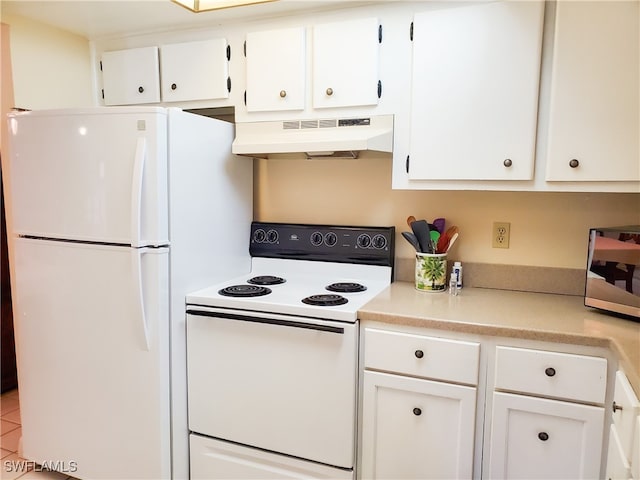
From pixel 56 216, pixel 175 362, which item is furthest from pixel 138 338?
pixel 56 216

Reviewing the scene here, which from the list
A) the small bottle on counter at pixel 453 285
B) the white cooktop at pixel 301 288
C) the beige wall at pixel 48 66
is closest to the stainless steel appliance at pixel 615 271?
the small bottle on counter at pixel 453 285

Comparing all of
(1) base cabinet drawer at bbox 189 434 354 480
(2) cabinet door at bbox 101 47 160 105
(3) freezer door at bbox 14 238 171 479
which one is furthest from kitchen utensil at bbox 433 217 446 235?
(2) cabinet door at bbox 101 47 160 105

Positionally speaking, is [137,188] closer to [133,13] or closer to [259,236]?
[259,236]

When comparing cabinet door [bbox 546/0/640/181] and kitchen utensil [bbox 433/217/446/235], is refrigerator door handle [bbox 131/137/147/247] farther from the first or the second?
cabinet door [bbox 546/0/640/181]

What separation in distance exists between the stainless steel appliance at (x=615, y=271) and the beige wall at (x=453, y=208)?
331 mm

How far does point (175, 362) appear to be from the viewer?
72.9 inches

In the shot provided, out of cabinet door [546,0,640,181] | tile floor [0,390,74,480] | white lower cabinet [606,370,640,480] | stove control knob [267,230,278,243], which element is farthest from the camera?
stove control knob [267,230,278,243]

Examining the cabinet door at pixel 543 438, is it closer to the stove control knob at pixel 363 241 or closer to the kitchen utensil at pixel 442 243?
the kitchen utensil at pixel 442 243

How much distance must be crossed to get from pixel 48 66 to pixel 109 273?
4.26 ft

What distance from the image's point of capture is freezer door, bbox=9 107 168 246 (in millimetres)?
1699

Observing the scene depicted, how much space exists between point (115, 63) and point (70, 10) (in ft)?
1.08

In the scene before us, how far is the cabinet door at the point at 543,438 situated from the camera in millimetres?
1419

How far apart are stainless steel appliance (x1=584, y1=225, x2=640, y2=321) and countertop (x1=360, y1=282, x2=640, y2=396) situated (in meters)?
0.06

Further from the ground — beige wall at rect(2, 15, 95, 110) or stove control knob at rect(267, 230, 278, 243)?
beige wall at rect(2, 15, 95, 110)
